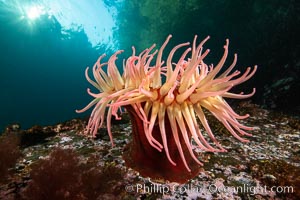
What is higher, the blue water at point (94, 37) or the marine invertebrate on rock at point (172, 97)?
the blue water at point (94, 37)

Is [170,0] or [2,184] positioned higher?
[170,0]

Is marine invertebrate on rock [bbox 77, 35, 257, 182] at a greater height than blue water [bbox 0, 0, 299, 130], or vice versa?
blue water [bbox 0, 0, 299, 130]

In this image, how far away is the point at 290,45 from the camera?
32.6 feet

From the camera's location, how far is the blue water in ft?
37.1

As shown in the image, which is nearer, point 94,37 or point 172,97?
point 172,97

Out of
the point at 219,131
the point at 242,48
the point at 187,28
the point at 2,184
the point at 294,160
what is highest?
the point at 187,28

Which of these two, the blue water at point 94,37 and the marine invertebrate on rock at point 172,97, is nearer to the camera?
the marine invertebrate on rock at point 172,97

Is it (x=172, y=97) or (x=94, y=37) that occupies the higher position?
(x=94, y=37)

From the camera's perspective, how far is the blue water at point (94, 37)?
11.3 metres

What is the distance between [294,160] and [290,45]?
27.0 ft

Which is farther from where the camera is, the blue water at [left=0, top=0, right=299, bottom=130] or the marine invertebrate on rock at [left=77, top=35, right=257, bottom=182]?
the blue water at [left=0, top=0, right=299, bottom=130]

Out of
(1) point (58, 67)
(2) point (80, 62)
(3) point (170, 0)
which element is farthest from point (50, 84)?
(3) point (170, 0)

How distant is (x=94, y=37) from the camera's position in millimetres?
45938

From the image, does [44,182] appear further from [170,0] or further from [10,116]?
[10,116]
